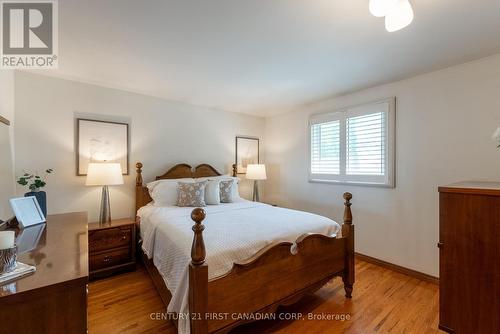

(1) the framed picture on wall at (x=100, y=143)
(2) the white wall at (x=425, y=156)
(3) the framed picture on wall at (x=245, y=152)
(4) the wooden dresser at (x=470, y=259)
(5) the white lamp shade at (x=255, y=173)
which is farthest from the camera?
(3) the framed picture on wall at (x=245, y=152)

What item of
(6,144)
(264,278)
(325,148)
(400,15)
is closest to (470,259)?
(264,278)

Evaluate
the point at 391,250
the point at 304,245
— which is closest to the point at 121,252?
the point at 304,245

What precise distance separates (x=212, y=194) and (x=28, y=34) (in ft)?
7.56

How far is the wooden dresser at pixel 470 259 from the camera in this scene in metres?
1.50

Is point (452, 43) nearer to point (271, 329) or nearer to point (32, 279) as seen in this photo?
point (271, 329)

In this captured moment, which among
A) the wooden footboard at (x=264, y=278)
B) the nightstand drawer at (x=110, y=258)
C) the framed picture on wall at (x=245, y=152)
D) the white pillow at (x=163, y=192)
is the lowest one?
the nightstand drawer at (x=110, y=258)

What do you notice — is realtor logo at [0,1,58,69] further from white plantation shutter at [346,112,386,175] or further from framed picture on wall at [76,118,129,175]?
white plantation shutter at [346,112,386,175]

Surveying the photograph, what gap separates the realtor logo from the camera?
155cm

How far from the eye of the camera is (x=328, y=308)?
2053 millimetres

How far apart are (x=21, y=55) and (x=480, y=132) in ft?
14.5

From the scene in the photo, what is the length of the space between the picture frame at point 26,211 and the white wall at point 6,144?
13 cm

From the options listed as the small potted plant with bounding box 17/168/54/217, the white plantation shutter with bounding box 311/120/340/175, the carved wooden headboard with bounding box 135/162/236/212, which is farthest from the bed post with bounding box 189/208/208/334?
the white plantation shutter with bounding box 311/120/340/175

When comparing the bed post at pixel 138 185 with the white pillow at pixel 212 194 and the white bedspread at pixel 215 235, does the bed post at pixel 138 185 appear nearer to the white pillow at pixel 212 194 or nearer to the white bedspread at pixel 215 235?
the white bedspread at pixel 215 235

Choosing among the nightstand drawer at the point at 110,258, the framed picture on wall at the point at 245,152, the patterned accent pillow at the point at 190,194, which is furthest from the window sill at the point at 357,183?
the nightstand drawer at the point at 110,258
